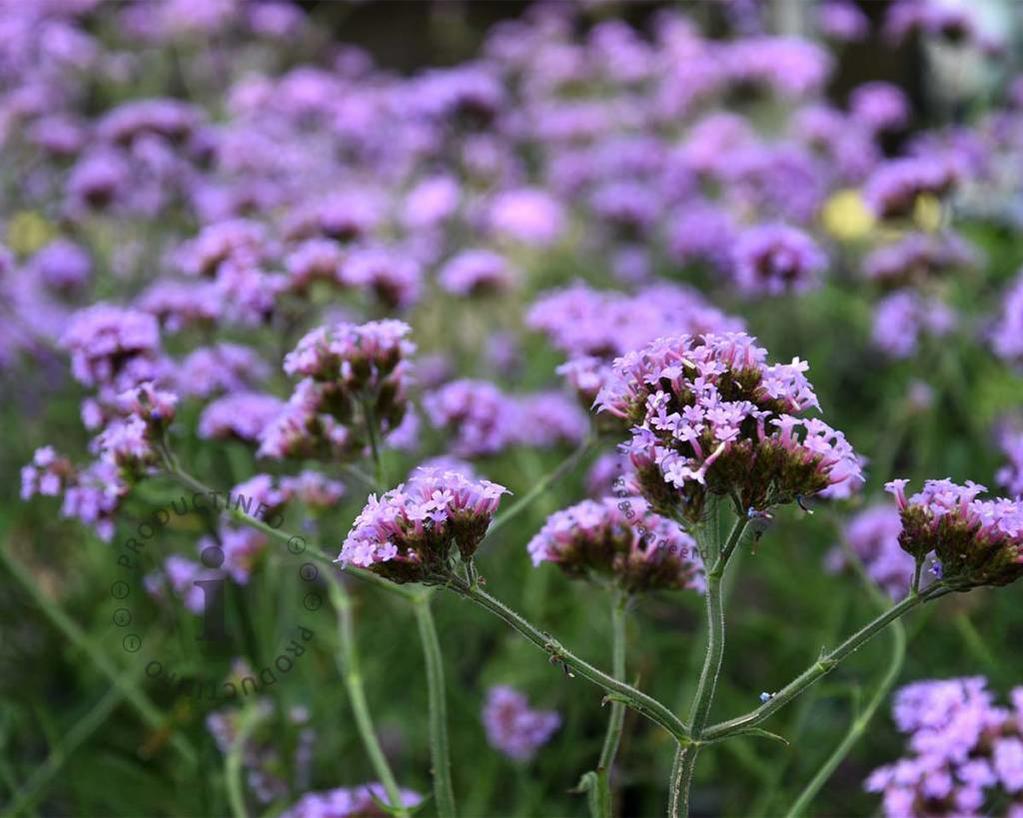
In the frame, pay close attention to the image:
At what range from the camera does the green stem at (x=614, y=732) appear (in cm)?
113

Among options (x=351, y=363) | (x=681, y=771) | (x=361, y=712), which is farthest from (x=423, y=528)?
(x=361, y=712)

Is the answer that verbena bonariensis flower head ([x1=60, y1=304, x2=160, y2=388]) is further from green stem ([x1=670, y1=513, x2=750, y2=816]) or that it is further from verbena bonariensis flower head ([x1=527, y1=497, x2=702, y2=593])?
green stem ([x1=670, y1=513, x2=750, y2=816])

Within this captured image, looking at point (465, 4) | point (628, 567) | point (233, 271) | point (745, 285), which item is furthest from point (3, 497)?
point (465, 4)

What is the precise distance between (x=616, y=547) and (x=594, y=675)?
1.06 ft

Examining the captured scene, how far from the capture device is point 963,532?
106cm

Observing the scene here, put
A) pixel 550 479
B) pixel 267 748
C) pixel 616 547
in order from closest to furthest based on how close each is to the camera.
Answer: pixel 616 547 → pixel 550 479 → pixel 267 748

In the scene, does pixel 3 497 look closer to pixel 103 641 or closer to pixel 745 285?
pixel 103 641

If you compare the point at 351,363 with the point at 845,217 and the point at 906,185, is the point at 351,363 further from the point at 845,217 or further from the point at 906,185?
the point at 845,217

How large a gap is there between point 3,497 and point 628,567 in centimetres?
192

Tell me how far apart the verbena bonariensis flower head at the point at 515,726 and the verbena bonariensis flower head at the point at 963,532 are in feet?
2.98

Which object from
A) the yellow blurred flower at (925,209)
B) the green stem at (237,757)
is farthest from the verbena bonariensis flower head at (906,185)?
the green stem at (237,757)

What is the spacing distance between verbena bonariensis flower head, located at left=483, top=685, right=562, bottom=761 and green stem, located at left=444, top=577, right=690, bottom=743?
850mm

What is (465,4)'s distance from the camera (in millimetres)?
7078

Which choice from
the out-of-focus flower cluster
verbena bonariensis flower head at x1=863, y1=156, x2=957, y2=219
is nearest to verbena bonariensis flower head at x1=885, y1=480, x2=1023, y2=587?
the out-of-focus flower cluster
